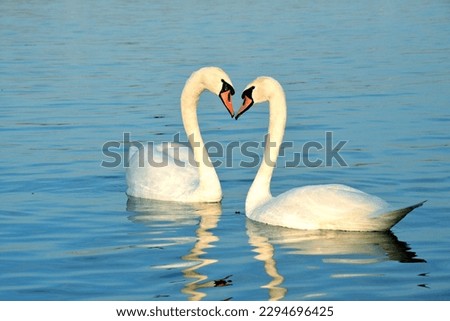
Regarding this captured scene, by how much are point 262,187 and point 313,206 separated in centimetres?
116

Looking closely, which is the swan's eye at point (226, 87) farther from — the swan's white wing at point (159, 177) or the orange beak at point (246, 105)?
the swan's white wing at point (159, 177)

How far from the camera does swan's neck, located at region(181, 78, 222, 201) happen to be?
1269 centimetres

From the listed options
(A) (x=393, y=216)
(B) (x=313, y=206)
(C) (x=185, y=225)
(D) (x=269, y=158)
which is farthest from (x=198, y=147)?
(A) (x=393, y=216)

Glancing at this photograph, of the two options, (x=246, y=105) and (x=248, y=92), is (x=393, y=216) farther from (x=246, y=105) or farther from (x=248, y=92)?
(x=248, y=92)

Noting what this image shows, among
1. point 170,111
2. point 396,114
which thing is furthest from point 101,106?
point 396,114

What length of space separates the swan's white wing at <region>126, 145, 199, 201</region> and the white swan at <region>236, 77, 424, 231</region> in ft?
4.28

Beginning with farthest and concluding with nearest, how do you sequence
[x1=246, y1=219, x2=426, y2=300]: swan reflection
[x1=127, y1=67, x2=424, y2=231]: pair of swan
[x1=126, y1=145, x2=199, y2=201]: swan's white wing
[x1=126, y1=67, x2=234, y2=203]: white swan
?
[x1=126, y1=145, x2=199, y2=201]: swan's white wing → [x1=126, y1=67, x2=234, y2=203]: white swan → [x1=127, y1=67, x2=424, y2=231]: pair of swan → [x1=246, y1=219, x2=426, y2=300]: swan reflection

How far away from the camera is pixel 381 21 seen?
32.5 m

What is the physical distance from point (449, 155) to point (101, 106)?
7373mm

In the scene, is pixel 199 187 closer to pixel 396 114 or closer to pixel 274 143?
pixel 274 143

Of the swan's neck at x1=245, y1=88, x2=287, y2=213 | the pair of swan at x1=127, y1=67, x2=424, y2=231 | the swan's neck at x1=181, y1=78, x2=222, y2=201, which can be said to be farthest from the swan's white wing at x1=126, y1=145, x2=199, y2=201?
the swan's neck at x1=245, y1=88, x2=287, y2=213

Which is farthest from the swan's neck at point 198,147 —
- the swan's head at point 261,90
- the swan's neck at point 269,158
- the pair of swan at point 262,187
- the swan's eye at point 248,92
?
the swan's eye at point 248,92

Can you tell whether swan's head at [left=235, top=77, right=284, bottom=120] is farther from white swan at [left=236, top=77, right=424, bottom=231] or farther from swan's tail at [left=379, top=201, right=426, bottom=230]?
swan's tail at [left=379, top=201, right=426, bottom=230]

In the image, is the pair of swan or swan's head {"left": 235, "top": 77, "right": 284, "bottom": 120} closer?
the pair of swan
